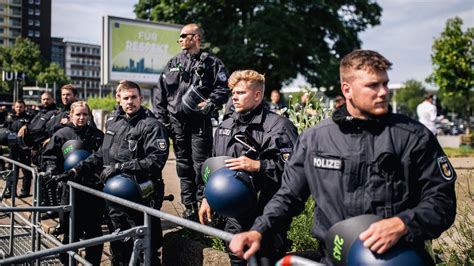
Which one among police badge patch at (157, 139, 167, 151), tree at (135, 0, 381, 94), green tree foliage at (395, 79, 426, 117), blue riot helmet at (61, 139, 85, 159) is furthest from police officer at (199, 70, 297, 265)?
green tree foliage at (395, 79, 426, 117)

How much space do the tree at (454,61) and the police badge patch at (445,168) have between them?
2075 centimetres

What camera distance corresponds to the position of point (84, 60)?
471 ft

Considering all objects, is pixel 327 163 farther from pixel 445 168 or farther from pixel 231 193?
pixel 231 193

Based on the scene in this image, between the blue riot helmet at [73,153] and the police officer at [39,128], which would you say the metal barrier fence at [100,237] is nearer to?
the blue riot helmet at [73,153]

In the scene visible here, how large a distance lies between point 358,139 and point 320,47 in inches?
936

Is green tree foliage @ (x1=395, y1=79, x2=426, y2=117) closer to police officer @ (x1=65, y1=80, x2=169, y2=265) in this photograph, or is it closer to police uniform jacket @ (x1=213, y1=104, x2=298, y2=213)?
police officer @ (x1=65, y1=80, x2=169, y2=265)

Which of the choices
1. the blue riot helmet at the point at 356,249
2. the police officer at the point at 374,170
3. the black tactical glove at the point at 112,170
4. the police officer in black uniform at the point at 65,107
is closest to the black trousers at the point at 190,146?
the black tactical glove at the point at 112,170

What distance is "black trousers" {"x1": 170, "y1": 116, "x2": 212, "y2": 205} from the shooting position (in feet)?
16.6

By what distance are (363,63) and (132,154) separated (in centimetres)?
248

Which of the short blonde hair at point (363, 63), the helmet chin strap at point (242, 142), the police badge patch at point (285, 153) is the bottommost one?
the police badge patch at point (285, 153)

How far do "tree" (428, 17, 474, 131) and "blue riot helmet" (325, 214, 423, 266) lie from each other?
21.1 metres

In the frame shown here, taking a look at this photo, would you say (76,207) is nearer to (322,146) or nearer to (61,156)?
(61,156)

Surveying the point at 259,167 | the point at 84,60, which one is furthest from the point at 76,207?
the point at 84,60

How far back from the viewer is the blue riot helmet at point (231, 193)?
10.7 feet
